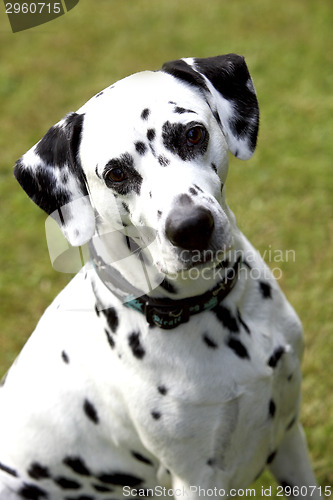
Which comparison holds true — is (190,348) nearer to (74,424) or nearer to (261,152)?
(74,424)

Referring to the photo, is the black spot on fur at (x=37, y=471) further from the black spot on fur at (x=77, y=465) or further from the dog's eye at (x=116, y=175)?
the dog's eye at (x=116, y=175)

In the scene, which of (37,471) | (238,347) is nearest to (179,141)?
(238,347)

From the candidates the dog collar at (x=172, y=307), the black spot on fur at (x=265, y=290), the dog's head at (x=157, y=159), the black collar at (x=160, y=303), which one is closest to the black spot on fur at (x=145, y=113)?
the dog's head at (x=157, y=159)

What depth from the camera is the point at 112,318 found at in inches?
116

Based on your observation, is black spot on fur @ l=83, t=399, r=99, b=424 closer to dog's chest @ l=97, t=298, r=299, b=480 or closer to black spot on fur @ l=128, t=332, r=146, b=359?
dog's chest @ l=97, t=298, r=299, b=480

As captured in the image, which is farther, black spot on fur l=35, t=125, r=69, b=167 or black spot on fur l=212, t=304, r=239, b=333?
black spot on fur l=212, t=304, r=239, b=333

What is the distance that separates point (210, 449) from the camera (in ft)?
9.47

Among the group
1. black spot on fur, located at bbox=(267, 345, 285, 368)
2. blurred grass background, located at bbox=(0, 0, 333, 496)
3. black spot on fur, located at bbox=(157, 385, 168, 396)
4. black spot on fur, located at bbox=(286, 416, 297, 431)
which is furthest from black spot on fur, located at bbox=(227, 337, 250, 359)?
blurred grass background, located at bbox=(0, 0, 333, 496)

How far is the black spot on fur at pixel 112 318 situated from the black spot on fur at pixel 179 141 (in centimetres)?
77

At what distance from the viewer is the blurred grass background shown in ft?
17.2

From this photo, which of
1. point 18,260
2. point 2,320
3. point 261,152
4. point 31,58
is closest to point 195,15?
point 31,58

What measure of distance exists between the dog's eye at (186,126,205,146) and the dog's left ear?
0.80 feet

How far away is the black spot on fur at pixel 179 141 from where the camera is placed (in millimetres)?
2543

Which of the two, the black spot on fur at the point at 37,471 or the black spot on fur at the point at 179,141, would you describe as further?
the black spot on fur at the point at 37,471
